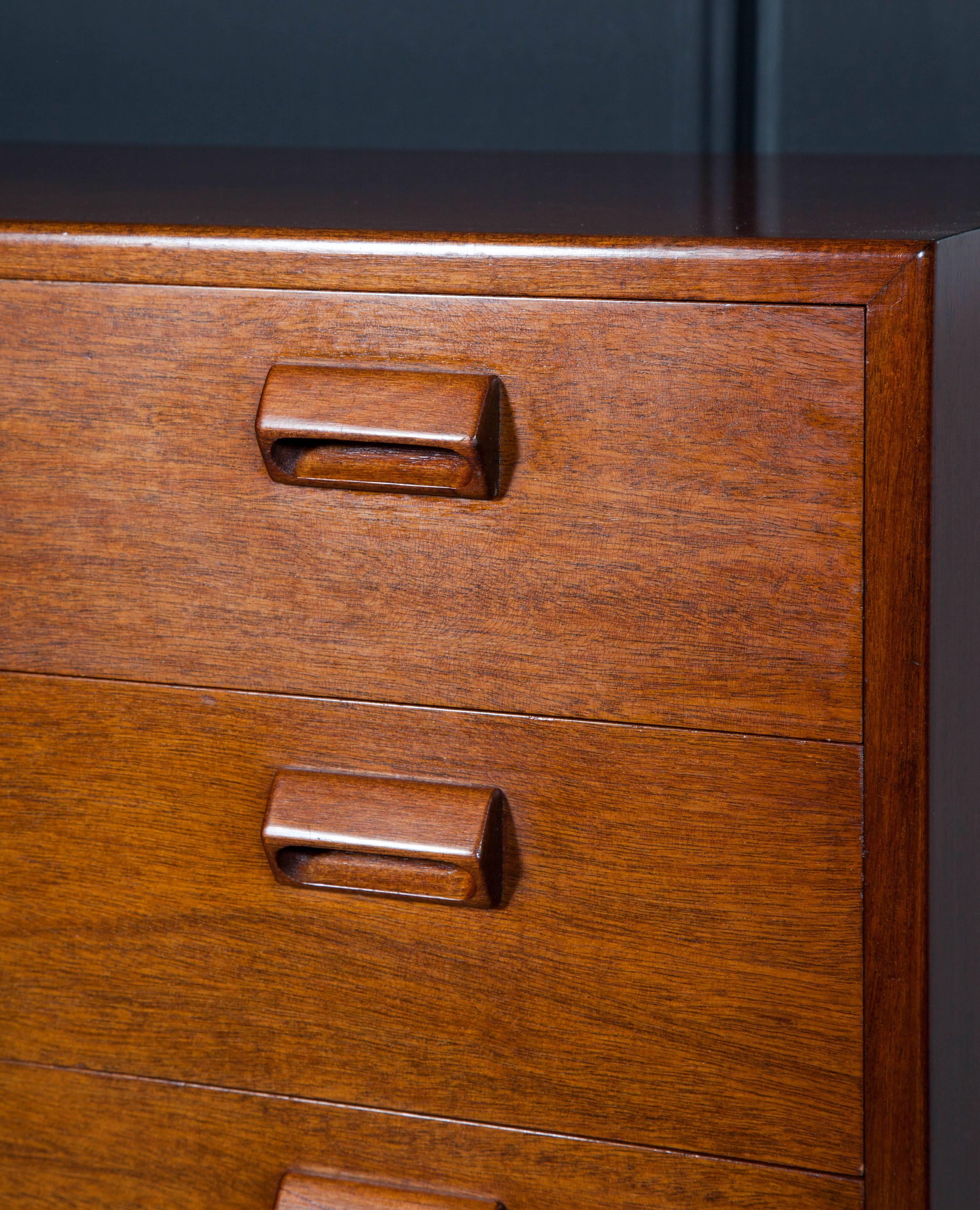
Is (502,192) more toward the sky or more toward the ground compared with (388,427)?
more toward the sky

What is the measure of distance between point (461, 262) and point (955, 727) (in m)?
0.27

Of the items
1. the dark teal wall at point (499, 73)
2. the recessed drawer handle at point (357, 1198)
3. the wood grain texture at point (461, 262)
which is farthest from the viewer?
the dark teal wall at point (499, 73)

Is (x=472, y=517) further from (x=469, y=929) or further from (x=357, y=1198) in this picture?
(x=357, y=1198)

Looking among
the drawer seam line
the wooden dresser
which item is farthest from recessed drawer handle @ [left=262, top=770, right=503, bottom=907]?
the drawer seam line

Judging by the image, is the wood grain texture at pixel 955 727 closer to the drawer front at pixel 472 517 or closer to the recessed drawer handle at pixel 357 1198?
the drawer front at pixel 472 517

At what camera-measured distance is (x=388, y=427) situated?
19.7 inches

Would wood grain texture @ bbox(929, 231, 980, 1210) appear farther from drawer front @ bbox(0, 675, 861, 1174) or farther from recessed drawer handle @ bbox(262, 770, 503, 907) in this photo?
recessed drawer handle @ bbox(262, 770, 503, 907)

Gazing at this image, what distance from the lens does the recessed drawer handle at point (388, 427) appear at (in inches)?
19.5

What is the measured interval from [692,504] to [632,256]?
0.10 m

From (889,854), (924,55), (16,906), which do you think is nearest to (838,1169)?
(889,854)

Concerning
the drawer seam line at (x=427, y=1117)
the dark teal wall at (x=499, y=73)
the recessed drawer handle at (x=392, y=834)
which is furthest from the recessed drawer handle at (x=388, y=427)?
the dark teal wall at (x=499, y=73)

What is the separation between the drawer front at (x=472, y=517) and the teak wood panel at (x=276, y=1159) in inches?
7.8

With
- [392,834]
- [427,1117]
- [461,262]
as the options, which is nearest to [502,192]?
[461,262]

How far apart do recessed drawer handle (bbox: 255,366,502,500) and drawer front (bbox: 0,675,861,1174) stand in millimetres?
101
